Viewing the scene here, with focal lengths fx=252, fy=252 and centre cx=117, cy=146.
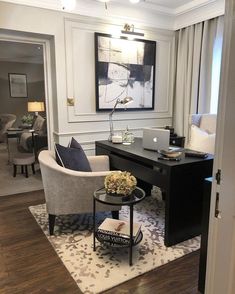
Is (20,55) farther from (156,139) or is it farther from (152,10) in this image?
(156,139)

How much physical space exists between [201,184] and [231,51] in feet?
5.50

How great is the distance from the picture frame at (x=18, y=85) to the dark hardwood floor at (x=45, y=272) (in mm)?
5889

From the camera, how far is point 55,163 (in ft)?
8.11

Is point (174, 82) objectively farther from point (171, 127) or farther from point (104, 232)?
point (104, 232)

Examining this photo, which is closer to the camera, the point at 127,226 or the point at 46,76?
the point at 127,226

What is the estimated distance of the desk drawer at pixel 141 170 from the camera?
7.64 feet

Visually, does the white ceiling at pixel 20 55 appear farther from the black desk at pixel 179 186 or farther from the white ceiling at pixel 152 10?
the black desk at pixel 179 186

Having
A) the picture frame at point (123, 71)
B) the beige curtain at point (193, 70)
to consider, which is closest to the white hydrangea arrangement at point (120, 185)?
the picture frame at point (123, 71)

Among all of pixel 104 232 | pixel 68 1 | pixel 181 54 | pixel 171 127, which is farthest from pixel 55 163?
pixel 181 54

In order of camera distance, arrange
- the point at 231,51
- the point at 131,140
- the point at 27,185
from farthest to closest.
A: the point at 27,185, the point at 131,140, the point at 231,51

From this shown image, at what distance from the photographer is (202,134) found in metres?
3.29

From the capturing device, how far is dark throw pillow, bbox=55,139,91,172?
254 cm

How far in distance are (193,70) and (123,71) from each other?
1.16 m

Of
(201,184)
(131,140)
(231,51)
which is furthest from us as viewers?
(131,140)
